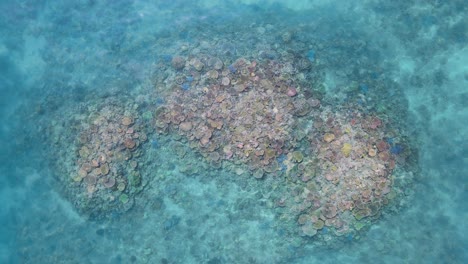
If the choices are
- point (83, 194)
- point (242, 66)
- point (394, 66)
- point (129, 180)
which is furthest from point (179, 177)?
point (394, 66)

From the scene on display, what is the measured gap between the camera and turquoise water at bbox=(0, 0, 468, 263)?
30.7 ft

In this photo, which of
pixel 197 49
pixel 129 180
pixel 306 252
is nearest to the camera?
pixel 306 252

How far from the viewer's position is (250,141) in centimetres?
963

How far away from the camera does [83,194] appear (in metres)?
9.98

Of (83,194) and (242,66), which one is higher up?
(242,66)

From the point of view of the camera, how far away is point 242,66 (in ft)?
33.6

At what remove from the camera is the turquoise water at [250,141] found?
30.7 ft

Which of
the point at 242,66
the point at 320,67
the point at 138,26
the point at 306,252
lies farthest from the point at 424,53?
the point at 138,26

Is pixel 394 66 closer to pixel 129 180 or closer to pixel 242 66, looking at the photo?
pixel 242 66

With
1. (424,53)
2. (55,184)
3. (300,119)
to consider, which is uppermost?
(424,53)

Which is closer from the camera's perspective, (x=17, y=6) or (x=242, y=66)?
(x=242, y=66)

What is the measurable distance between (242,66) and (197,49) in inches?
61.9

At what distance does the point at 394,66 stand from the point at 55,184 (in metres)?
10.2

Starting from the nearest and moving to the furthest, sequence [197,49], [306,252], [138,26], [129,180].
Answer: [306,252]
[129,180]
[197,49]
[138,26]
